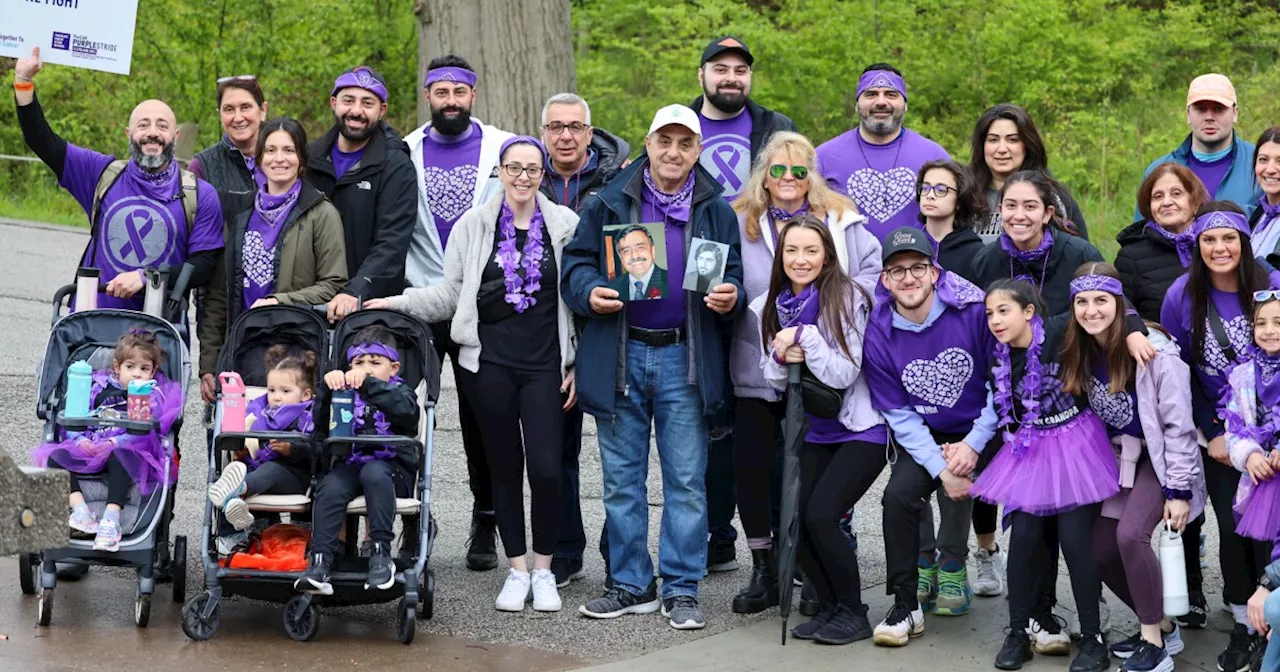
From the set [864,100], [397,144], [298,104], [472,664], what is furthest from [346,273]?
[298,104]

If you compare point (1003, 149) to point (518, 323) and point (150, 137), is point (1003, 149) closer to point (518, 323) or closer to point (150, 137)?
point (518, 323)

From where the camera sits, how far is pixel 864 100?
7562mm

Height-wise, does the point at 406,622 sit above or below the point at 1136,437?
below

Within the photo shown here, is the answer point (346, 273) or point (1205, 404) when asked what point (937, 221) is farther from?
point (346, 273)

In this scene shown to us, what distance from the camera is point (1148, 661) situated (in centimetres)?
599

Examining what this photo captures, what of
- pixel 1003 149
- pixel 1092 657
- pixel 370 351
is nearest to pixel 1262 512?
pixel 1092 657

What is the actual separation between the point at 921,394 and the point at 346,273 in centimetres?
262

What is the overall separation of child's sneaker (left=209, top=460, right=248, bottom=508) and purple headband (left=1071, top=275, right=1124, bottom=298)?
131 inches

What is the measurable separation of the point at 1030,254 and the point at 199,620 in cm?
365

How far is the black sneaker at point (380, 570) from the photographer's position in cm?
627

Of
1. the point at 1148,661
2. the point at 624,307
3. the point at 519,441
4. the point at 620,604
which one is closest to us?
the point at 1148,661

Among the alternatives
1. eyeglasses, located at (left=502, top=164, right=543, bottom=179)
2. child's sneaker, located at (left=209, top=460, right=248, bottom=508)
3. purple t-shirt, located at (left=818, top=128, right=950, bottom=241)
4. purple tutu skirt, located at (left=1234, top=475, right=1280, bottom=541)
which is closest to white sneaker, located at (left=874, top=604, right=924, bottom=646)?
purple tutu skirt, located at (left=1234, top=475, right=1280, bottom=541)

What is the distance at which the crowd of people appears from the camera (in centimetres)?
612

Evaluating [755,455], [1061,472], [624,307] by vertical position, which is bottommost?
[755,455]
